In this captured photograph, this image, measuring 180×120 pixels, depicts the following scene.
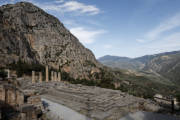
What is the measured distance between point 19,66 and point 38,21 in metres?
40.9

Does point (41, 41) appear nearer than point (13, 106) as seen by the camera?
No

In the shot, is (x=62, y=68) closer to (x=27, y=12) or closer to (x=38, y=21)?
(x=38, y=21)

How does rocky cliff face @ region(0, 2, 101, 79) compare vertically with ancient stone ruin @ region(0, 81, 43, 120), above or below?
above

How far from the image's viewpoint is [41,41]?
258 ft

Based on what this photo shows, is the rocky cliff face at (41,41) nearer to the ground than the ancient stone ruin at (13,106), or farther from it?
farther from it

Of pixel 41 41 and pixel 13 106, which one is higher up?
pixel 41 41

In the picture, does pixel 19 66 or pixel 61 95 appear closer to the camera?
pixel 61 95

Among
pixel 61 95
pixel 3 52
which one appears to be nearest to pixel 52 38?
pixel 3 52

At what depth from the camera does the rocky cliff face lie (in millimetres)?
67438

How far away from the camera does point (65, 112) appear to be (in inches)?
467

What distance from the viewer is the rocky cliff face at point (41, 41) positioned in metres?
67.4

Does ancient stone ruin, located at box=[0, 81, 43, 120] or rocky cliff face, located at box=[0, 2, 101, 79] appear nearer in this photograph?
ancient stone ruin, located at box=[0, 81, 43, 120]

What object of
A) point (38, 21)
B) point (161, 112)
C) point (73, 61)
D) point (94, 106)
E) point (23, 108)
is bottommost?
point (161, 112)

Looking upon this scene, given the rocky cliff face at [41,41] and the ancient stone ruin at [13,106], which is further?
the rocky cliff face at [41,41]
